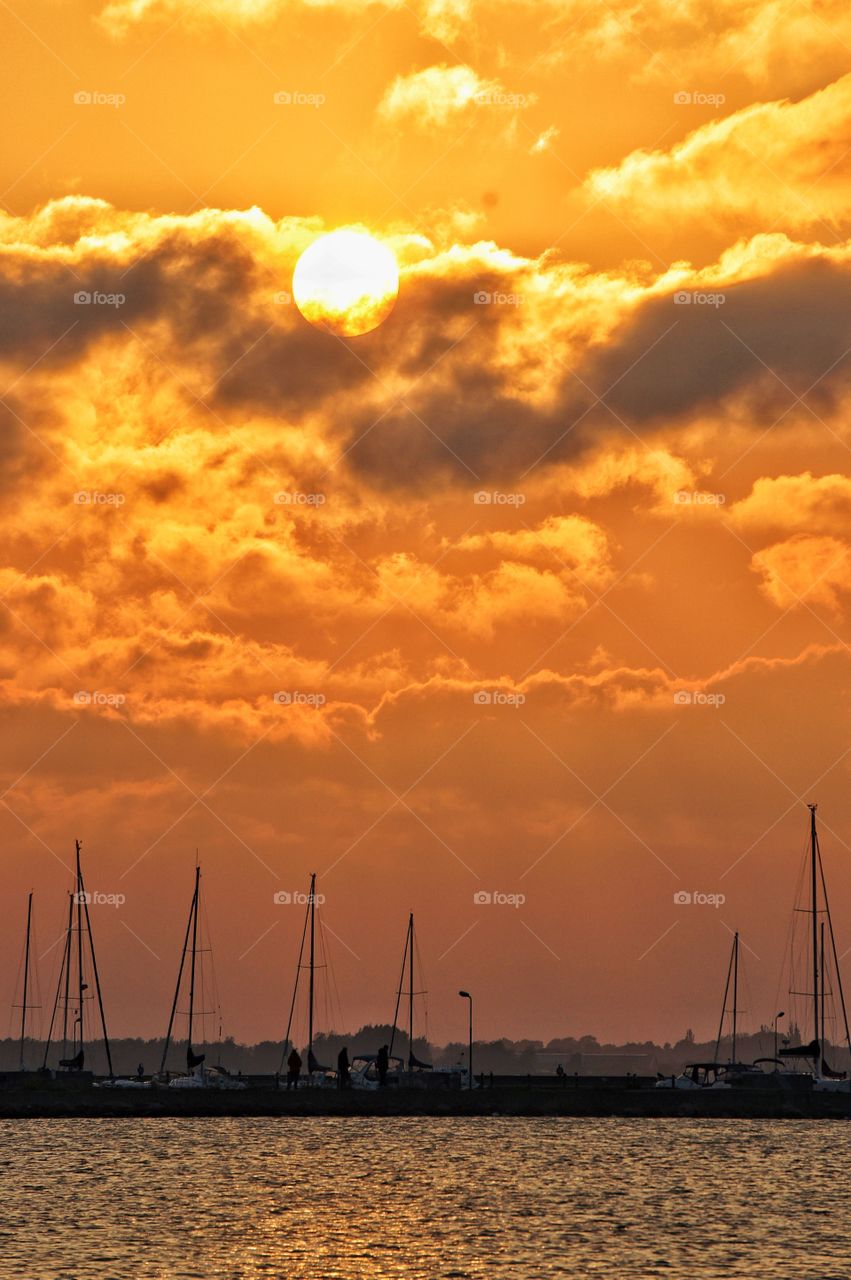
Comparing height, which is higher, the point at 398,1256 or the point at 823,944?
the point at 823,944

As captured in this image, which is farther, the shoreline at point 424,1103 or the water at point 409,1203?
the shoreline at point 424,1103

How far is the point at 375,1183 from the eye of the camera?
75.6 meters

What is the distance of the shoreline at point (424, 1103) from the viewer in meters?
108

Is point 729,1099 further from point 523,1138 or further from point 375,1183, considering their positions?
point 375,1183

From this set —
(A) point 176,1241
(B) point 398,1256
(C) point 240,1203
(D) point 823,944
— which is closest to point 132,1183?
(C) point 240,1203

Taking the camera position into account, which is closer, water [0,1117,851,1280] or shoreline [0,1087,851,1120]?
water [0,1117,851,1280]

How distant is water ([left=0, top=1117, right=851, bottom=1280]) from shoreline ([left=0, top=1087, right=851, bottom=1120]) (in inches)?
57.6

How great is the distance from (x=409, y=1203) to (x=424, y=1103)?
47737mm

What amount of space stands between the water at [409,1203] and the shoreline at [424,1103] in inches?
57.6

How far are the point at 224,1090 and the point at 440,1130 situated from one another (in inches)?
608

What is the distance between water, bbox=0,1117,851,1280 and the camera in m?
52.8

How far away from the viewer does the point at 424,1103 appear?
4555 inches

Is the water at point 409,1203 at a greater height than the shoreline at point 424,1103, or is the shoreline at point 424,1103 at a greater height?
the shoreline at point 424,1103

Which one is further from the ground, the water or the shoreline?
the shoreline
